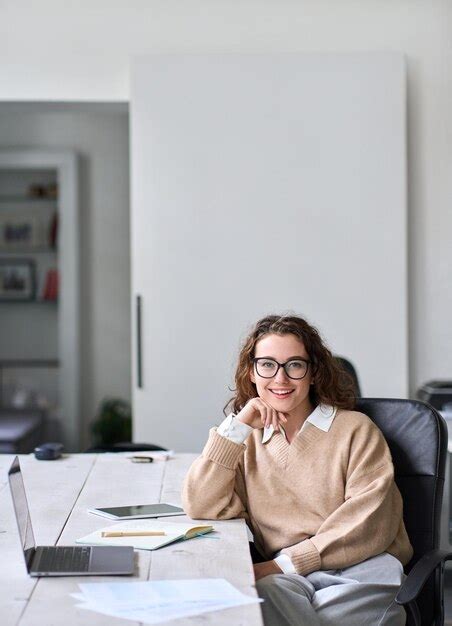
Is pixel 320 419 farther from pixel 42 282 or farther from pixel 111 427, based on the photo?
pixel 42 282

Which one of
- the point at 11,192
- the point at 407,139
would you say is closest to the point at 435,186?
the point at 407,139

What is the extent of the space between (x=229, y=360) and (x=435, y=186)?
1.23 m

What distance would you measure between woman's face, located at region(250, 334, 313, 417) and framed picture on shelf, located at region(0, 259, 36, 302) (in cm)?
461

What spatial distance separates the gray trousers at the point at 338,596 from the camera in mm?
2160

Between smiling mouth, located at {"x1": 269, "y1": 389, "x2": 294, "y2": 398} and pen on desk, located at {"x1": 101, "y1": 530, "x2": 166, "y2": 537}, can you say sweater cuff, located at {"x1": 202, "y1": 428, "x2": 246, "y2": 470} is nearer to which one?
smiling mouth, located at {"x1": 269, "y1": 389, "x2": 294, "y2": 398}

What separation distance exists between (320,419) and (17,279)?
4745 mm

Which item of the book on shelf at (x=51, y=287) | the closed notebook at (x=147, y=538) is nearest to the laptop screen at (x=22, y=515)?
the closed notebook at (x=147, y=538)

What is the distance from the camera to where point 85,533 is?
89.0 inches

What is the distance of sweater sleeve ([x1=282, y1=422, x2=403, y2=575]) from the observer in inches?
92.8

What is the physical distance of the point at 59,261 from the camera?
22.1 feet

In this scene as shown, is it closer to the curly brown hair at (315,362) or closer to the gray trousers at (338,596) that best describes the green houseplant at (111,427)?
the curly brown hair at (315,362)

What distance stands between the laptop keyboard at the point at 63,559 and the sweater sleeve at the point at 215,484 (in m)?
0.43

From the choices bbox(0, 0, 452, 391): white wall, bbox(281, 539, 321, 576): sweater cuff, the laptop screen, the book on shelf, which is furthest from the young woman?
the book on shelf

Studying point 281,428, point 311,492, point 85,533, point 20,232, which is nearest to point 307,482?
point 311,492
